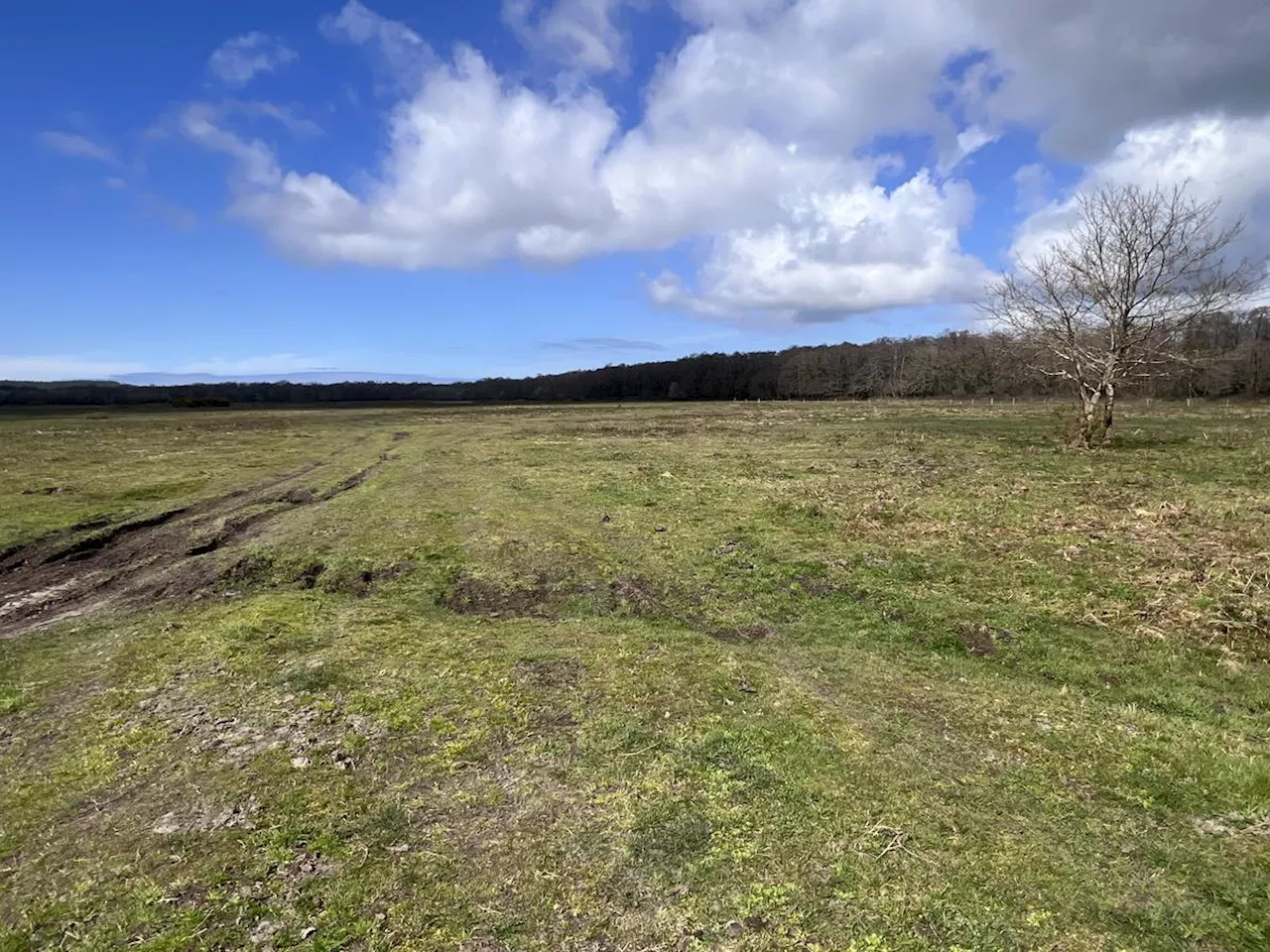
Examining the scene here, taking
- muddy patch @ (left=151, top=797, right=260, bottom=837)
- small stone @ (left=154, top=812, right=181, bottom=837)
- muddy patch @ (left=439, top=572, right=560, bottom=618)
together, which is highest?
muddy patch @ (left=151, top=797, right=260, bottom=837)

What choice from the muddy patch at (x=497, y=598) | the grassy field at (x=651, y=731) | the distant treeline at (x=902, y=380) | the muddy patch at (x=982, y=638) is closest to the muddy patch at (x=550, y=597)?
the muddy patch at (x=497, y=598)

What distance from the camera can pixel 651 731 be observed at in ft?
26.1

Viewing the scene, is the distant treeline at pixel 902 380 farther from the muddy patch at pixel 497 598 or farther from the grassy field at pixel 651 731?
the muddy patch at pixel 497 598

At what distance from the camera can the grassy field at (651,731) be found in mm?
5215

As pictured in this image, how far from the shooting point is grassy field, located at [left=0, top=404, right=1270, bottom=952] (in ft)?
17.1

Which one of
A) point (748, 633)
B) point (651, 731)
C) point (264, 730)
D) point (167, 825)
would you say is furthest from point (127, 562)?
point (651, 731)

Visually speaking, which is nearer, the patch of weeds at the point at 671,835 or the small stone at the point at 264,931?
the small stone at the point at 264,931

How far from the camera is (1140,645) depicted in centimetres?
1051

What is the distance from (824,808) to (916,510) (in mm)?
14467

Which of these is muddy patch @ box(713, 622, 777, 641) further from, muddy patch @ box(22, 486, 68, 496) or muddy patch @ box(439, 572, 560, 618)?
muddy patch @ box(22, 486, 68, 496)

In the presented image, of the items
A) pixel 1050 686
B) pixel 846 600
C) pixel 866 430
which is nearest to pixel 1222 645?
pixel 1050 686

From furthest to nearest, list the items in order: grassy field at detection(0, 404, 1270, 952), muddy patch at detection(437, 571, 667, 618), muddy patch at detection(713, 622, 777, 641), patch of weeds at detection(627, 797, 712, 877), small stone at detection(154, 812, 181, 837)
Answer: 1. muddy patch at detection(437, 571, 667, 618)
2. muddy patch at detection(713, 622, 777, 641)
3. small stone at detection(154, 812, 181, 837)
4. patch of weeds at detection(627, 797, 712, 877)
5. grassy field at detection(0, 404, 1270, 952)

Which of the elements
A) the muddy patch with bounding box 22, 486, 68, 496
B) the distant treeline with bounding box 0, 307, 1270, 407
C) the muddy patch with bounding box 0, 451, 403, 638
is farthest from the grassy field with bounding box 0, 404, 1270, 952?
the distant treeline with bounding box 0, 307, 1270, 407

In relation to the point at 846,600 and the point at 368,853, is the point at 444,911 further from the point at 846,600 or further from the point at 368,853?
the point at 846,600
